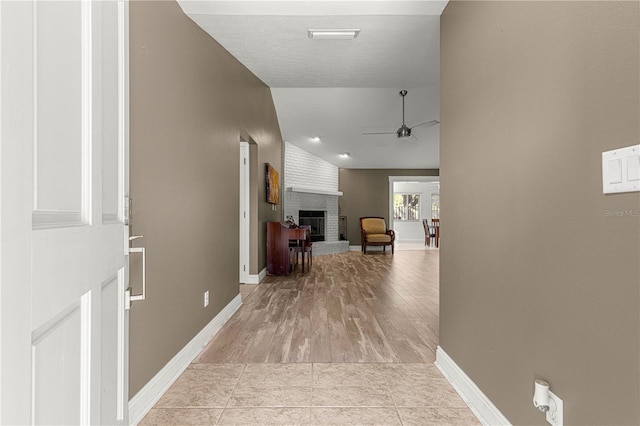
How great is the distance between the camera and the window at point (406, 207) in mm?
12633

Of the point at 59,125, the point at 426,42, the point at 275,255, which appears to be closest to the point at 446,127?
the point at 426,42

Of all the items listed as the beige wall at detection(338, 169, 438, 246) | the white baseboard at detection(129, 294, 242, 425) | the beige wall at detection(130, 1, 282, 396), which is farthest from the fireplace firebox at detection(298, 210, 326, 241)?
the white baseboard at detection(129, 294, 242, 425)

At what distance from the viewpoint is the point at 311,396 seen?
1883 millimetres

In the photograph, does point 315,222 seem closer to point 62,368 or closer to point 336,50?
point 336,50

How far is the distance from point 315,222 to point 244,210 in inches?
165

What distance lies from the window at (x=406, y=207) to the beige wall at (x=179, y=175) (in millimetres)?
9890

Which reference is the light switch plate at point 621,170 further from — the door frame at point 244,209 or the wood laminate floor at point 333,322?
the door frame at point 244,209

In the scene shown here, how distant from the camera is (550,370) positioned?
1.18 m

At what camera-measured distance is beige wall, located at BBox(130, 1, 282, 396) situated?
1788mm

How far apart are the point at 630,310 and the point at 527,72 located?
0.91 metres

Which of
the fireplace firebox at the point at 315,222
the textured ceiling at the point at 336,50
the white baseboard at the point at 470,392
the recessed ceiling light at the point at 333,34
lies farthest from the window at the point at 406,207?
the white baseboard at the point at 470,392

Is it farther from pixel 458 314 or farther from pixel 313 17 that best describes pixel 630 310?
pixel 313 17

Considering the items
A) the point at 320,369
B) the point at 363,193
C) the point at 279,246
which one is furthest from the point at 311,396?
the point at 363,193

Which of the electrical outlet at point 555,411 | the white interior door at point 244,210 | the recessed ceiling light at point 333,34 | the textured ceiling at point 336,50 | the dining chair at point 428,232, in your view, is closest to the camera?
the electrical outlet at point 555,411
